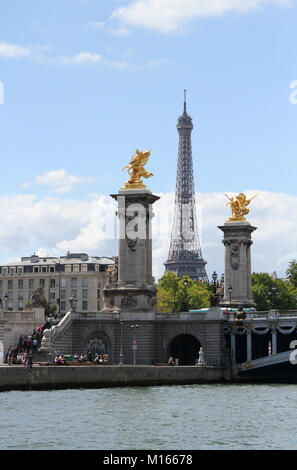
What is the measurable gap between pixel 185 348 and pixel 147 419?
1652 inches

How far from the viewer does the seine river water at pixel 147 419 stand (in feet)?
153

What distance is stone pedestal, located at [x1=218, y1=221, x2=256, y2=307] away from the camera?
11350cm

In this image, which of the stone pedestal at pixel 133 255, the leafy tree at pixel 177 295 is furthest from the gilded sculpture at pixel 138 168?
the leafy tree at pixel 177 295

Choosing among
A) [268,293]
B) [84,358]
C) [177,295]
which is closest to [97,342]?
[84,358]

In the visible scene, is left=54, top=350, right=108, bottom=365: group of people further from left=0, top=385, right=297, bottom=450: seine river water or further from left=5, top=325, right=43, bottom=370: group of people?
left=0, top=385, right=297, bottom=450: seine river water

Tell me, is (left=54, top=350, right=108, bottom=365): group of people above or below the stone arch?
below

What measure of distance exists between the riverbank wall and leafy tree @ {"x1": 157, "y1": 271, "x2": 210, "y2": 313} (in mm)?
45907

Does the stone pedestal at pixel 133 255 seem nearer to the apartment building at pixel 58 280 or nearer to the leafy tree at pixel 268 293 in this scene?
the leafy tree at pixel 268 293

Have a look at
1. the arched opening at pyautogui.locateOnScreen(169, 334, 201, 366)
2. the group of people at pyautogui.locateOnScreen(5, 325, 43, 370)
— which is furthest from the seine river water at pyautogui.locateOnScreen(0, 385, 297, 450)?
the arched opening at pyautogui.locateOnScreen(169, 334, 201, 366)

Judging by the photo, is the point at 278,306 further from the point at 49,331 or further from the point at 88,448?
the point at 88,448

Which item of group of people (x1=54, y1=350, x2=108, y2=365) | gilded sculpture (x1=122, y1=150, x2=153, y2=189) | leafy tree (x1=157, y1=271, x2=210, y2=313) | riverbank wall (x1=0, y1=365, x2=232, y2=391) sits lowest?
riverbank wall (x1=0, y1=365, x2=232, y2=391)

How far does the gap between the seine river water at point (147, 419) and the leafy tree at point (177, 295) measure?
58.5m

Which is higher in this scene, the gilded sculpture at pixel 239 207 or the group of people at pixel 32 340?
the gilded sculpture at pixel 239 207
